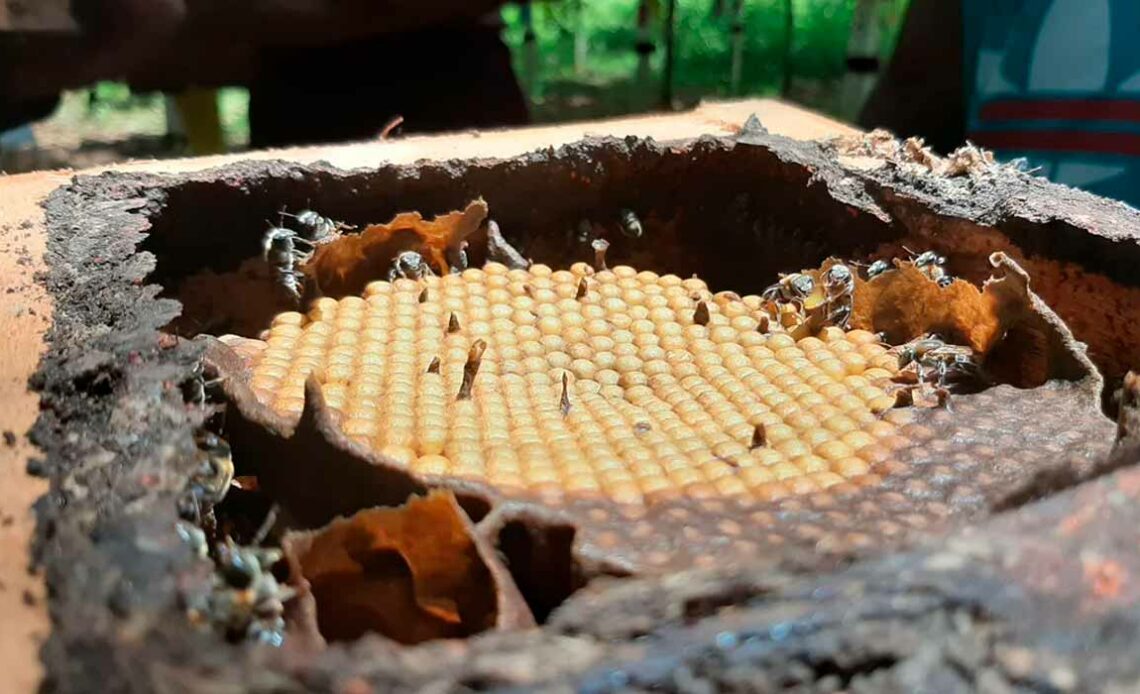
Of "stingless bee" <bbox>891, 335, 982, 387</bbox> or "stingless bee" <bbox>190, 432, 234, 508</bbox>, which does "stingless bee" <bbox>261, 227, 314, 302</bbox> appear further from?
"stingless bee" <bbox>891, 335, 982, 387</bbox>

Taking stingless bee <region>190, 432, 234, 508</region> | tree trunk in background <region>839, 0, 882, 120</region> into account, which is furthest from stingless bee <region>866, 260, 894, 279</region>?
tree trunk in background <region>839, 0, 882, 120</region>

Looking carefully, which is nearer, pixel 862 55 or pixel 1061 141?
pixel 1061 141

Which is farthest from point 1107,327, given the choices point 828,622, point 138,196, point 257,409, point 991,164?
point 138,196

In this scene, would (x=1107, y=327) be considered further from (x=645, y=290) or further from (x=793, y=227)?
(x=645, y=290)

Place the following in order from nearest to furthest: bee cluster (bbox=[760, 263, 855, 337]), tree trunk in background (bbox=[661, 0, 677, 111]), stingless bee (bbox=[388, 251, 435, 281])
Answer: bee cluster (bbox=[760, 263, 855, 337]) < stingless bee (bbox=[388, 251, 435, 281]) < tree trunk in background (bbox=[661, 0, 677, 111])

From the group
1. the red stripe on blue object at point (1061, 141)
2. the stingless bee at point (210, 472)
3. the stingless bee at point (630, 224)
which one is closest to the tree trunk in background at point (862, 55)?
the red stripe on blue object at point (1061, 141)

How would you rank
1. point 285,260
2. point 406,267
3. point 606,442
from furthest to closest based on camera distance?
point 406,267 < point 285,260 < point 606,442

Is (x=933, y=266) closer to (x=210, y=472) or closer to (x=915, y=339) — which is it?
(x=915, y=339)

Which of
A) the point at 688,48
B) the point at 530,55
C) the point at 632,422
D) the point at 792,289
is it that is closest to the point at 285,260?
the point at 632,422
